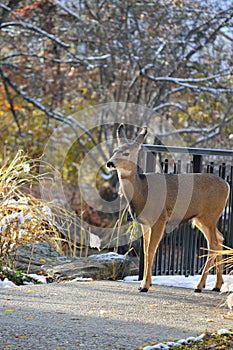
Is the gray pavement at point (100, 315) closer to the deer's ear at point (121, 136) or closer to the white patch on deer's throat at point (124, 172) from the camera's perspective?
the white patch on deer's throat at point (124, 172)

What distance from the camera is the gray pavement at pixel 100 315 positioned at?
5.02 m

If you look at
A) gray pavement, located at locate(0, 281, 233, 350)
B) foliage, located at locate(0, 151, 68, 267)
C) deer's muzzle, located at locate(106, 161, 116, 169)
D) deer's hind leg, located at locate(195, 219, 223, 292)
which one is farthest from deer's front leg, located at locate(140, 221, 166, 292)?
foliage, located at locate(0, 151, 68, 267)

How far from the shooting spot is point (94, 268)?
8.34 metres

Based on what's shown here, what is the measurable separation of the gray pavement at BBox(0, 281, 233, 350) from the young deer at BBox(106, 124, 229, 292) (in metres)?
0.47

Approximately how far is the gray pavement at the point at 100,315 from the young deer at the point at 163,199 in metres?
0.47

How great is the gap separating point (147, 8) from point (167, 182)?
830 cm

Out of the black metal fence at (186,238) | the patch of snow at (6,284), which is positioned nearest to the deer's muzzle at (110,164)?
the black metal fence at (186,238)

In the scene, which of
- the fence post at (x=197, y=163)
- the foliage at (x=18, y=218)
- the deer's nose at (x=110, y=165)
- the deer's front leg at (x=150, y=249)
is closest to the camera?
the deer's nose at (x=110, y=165)

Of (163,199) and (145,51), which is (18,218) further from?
(145,51)

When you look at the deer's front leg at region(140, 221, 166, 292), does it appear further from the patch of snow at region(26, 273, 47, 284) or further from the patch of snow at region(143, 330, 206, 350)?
the patch of snow at region(143, 330, 206, 350)

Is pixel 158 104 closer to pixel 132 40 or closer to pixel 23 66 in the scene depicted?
pixel 132 40

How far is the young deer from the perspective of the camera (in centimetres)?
741

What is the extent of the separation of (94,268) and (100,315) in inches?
93.8

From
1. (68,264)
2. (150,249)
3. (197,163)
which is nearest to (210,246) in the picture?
(150,249)
